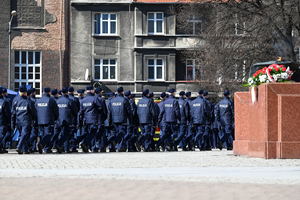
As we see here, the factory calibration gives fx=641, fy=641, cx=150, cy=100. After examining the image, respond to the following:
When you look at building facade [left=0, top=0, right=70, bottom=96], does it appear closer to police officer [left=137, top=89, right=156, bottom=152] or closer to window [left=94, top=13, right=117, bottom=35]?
window [left=94, top=13, right=117, bottom=35]

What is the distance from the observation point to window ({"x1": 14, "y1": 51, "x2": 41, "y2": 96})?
40.8m

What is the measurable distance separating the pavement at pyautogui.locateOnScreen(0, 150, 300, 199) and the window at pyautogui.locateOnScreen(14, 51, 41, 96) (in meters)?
28.2

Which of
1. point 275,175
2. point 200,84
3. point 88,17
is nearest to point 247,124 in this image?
point 275,175

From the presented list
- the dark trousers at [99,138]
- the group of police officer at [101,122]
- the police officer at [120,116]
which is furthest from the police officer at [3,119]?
the police officer at [120,116]

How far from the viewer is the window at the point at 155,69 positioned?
41.1 metres

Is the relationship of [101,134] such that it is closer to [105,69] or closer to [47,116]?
[47,116]

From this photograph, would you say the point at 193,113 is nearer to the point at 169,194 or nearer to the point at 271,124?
the point at 271,124

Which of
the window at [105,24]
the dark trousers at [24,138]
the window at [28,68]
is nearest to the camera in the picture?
the dark trousers at [24,138]

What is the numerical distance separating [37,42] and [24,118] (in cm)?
2392

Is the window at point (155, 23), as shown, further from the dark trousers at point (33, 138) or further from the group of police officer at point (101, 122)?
the dark trousers at point (33, 138)

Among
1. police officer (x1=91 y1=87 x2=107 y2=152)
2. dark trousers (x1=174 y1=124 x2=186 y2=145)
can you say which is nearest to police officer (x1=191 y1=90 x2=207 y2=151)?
dark trousers (x1=174 y1=124 x2=186 y2=145)

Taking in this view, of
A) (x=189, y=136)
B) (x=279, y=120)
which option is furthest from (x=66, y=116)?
(x=279, y=120)

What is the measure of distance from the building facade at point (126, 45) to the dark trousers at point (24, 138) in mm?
23234

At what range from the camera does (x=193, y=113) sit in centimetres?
2009
